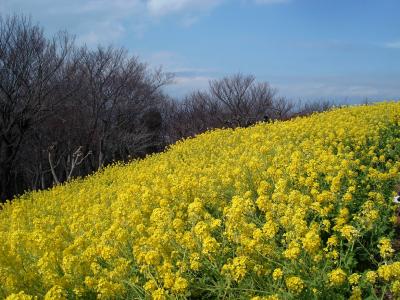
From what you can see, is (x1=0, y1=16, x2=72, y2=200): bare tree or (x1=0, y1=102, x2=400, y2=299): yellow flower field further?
(x1=0, y1=16, x2=72, y2=200): bare tree

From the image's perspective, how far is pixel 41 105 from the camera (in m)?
23.1

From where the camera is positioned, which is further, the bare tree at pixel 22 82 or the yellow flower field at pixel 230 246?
the bare tree at pixel 22 82

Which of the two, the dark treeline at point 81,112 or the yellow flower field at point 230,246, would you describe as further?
the dark treeline at point 81,112

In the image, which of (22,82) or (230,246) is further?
(22,82)

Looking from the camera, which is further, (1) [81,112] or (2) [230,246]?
(1) [81,112]

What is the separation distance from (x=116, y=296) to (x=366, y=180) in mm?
4198

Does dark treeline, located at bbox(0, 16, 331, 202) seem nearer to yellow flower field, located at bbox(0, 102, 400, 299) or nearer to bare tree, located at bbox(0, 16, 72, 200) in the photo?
bare tree, located at bbox(0, 16, 72, 200)

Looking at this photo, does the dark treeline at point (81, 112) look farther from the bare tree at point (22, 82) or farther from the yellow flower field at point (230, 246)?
the yellow flower field at point (230, 246)

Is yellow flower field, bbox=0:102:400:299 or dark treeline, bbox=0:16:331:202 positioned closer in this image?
yellow flower field, bbox=0:102:400:299

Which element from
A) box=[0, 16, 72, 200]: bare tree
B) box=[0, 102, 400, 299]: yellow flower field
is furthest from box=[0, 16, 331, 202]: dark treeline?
box=[0, 102, 400, 299]: yellow flower field

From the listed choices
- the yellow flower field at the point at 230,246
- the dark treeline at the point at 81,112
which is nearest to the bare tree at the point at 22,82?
the dark treeline at the point at 81,112

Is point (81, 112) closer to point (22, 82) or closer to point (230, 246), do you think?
point (22, 82)

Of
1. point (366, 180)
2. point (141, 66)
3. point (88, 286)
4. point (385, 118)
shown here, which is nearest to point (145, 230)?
point (88, 286)

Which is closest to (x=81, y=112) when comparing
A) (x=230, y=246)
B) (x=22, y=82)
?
(x=22, y=82)
